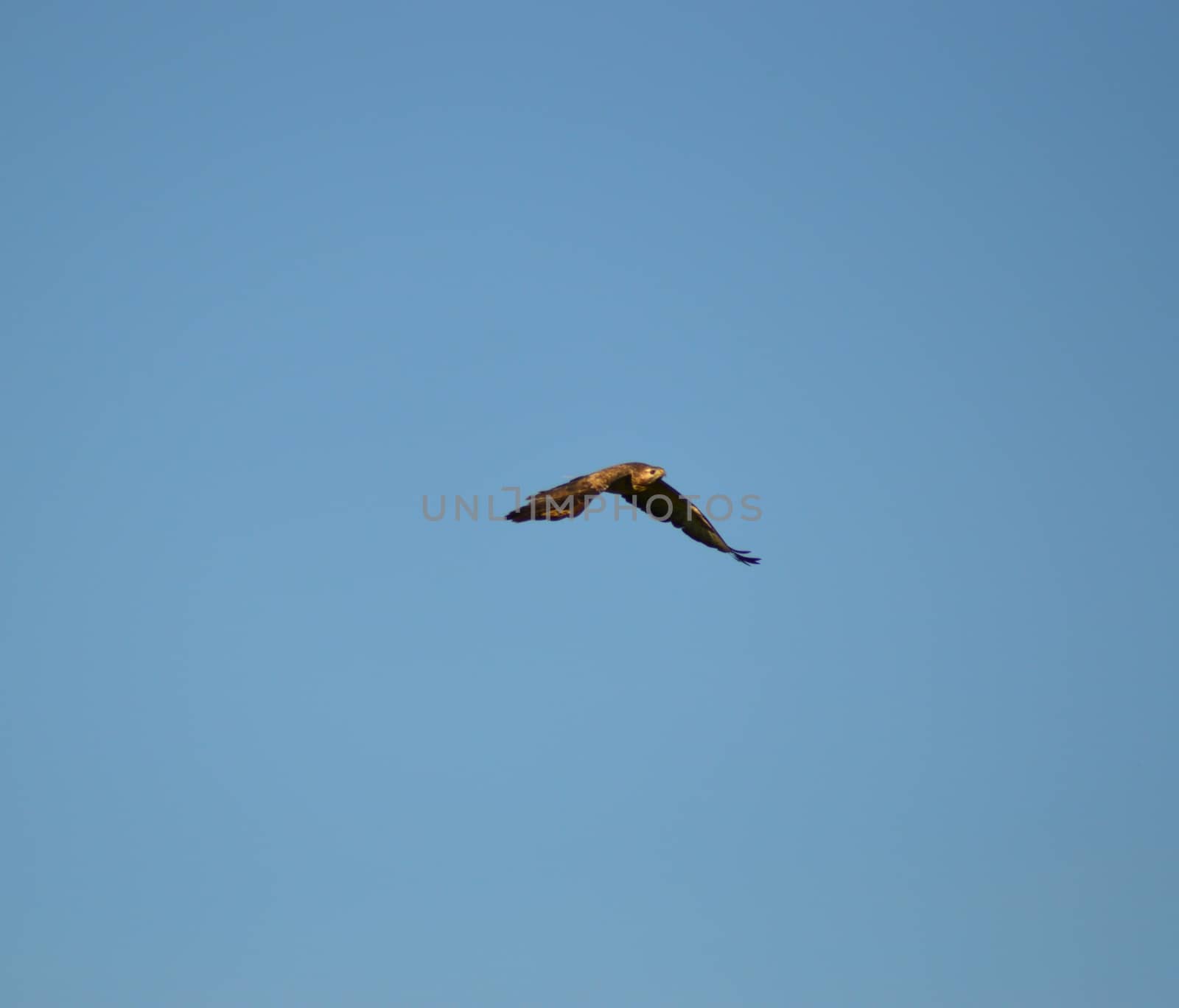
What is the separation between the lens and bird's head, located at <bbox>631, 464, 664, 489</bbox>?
2745 centimetres

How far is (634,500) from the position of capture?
29984mm

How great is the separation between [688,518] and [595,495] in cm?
506

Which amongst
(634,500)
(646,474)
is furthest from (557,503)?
(634,500)

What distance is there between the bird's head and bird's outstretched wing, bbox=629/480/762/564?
2235 mm

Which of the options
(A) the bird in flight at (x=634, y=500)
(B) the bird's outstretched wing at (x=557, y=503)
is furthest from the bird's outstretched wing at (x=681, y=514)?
(B) the bird's outstretched wing at (x=557, y=503)

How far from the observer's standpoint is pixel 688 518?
102ft

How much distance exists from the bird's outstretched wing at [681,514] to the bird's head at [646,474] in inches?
88.0

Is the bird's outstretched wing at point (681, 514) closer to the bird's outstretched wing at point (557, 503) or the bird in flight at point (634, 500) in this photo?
the bird in flight at point (634, 500)

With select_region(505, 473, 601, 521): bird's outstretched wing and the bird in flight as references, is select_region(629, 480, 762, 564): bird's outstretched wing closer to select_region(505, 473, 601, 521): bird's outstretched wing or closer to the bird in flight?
the bird in flight

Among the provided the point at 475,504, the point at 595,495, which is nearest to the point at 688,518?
the point at 595,495

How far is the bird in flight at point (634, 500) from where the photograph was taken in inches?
1011

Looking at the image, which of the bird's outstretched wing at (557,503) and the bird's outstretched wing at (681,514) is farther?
the bird's outstretched wing at (681,514)

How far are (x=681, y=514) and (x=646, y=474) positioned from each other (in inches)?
152

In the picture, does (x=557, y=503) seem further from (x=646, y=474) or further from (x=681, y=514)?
(x=681, y=514)
